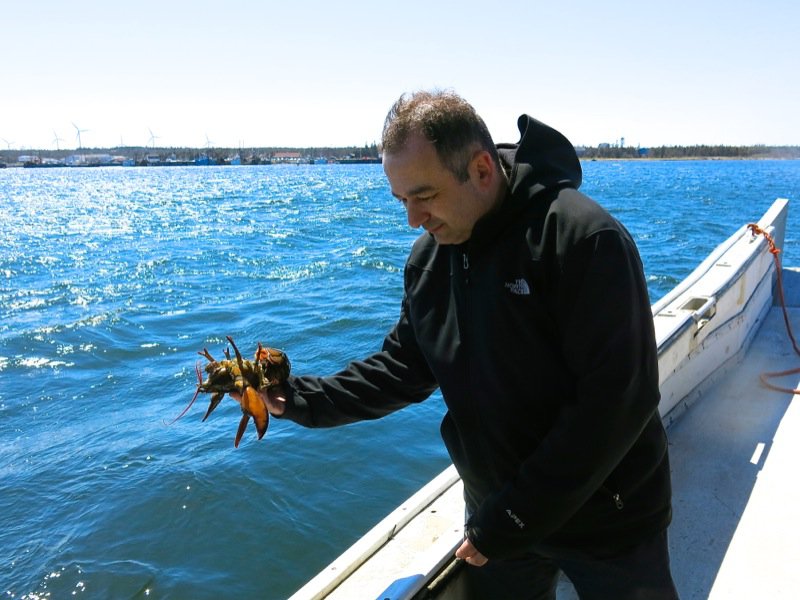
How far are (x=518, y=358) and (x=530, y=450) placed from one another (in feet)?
0.85

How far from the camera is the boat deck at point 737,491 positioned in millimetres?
2732

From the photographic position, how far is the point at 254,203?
132 feet

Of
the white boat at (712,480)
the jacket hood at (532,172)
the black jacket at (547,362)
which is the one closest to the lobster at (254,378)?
the black jacket at (547,362)

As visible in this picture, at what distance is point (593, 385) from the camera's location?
1.48 meters

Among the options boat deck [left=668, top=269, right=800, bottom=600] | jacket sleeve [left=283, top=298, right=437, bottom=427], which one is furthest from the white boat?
jacket sleeve [left=283, top=298, right=437, bottom=427]

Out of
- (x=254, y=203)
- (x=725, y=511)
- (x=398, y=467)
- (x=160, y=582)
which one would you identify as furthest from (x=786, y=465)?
(x=254, y=203)

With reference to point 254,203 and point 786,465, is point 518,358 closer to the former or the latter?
point 786,465

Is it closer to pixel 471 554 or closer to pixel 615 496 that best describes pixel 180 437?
pixel 471 554

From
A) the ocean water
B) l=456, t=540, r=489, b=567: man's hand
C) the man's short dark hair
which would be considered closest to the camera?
the man's short dark hair

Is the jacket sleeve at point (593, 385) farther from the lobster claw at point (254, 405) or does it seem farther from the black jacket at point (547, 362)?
the lobster claw at point (254, 405)

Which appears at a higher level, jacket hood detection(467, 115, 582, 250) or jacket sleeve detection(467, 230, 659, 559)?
jacket hood detection(467, 115, 582, 250)

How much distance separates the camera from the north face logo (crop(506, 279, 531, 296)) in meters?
1.58

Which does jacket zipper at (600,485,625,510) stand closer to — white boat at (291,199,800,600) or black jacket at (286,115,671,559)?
black jacket at (286,115,671,559)

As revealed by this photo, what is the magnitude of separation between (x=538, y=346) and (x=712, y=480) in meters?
2.35
